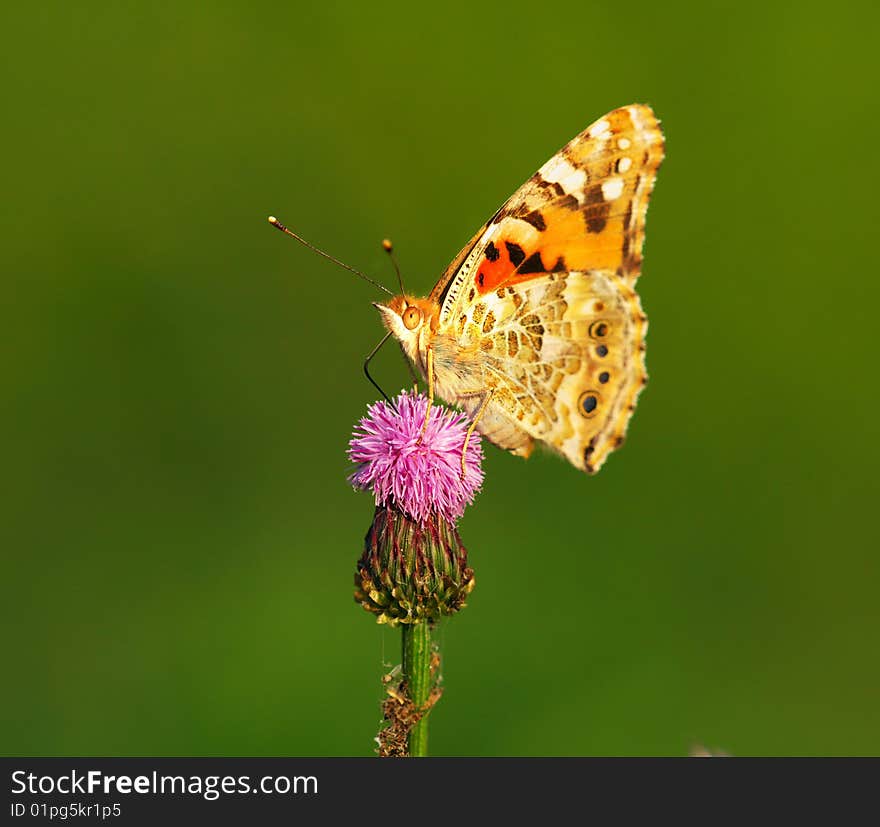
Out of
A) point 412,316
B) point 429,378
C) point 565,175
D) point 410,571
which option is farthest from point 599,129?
point 410,571

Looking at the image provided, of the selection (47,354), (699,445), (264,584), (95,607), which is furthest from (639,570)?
(47,354)

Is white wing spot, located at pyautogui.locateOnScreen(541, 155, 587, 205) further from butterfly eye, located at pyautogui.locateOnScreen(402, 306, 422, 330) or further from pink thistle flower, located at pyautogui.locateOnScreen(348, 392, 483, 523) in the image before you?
pink thistle flower, located at pyautogui.locateOnScreen(348, 392, 483, 523)

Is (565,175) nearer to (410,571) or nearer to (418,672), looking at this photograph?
(410,571)

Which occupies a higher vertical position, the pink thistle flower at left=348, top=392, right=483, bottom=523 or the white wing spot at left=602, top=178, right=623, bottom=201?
the white wing spot at left=602, top=178, right=623, bottom=201

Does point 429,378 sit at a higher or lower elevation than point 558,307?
lower

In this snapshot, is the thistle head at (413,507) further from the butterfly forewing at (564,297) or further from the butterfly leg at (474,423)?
the butterfly forewing at (564,297)

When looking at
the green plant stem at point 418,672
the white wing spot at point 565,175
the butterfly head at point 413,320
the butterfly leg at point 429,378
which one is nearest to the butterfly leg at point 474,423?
the butterfly leg at point 429,378

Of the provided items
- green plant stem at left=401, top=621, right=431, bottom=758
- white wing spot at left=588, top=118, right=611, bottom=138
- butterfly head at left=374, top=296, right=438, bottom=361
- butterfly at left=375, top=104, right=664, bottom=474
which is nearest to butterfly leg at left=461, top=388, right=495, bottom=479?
butterfly at left=375, top=104, right=664, bottom=474
